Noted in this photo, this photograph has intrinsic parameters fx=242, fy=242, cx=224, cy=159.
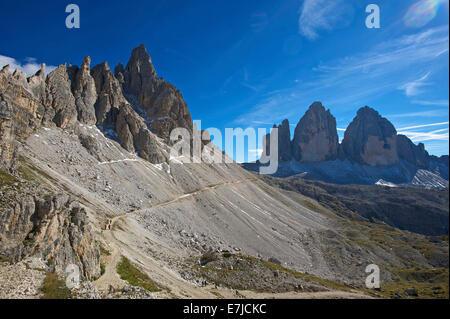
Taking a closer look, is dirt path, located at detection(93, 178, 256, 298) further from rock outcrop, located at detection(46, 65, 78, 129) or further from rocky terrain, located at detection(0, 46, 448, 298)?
rock outcrop, located at detection(46, 65, 78, 129)

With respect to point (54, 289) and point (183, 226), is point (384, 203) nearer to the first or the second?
point (183, 226)

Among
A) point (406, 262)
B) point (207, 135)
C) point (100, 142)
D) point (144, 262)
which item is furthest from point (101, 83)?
point (406, 262)

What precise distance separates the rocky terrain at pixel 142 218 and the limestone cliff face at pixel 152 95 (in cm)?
56

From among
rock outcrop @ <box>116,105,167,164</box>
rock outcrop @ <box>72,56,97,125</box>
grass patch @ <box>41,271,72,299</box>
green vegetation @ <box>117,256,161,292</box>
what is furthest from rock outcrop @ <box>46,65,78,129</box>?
grass patch @ <box>41,271,72,299</box>

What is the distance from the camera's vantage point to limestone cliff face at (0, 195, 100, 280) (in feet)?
61.1

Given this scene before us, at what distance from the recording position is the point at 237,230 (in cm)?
6266

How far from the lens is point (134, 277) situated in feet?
77.7

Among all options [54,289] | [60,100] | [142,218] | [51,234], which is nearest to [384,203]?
[142,218]

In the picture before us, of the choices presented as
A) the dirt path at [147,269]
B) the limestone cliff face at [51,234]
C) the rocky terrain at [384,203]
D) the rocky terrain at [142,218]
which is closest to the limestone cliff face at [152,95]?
the rocky terrain at [142,218]

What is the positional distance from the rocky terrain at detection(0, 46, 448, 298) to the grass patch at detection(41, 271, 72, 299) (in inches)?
4.1

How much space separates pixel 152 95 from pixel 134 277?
103412mm

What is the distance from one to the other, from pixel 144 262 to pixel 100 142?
53.3 meters
